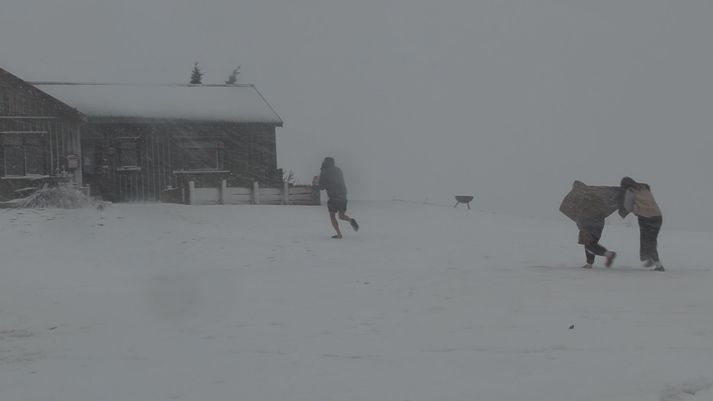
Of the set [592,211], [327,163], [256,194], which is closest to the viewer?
[592,211]

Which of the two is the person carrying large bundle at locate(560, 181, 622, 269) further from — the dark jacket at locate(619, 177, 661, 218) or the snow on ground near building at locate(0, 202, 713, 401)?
the snow on ground near building at locate(0, 202, 713, 401)

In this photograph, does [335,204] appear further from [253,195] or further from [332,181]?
[253,195]

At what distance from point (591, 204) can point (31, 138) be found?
1948 centimetres

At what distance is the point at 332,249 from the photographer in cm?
1257

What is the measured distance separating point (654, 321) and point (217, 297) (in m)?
4.78

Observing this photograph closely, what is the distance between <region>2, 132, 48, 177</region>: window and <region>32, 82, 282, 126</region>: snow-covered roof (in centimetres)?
249

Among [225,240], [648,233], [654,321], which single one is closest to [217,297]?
[654,321]

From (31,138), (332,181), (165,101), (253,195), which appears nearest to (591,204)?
(332,181)

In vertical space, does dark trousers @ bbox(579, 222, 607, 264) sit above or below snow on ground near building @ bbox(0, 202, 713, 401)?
above

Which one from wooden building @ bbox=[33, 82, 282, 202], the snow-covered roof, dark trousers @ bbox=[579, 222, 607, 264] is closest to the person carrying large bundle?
dark trousers @ bbox=[579, 222, 607, 264]

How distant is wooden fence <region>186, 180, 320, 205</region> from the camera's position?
21.8 meters

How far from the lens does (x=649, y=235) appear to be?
10375 millimetres

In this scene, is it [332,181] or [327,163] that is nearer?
[332,181]

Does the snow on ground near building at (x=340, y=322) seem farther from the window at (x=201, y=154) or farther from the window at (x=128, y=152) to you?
the window at (x=201, y=154)
